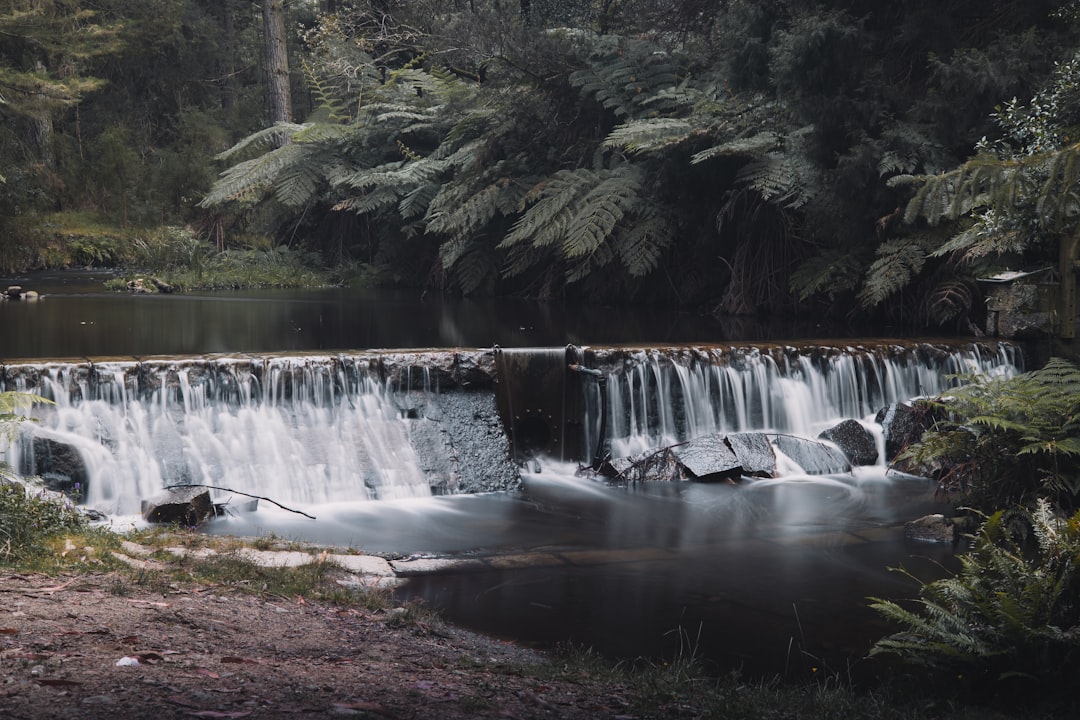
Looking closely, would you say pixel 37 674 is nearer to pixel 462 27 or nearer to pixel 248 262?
pixel 462 27

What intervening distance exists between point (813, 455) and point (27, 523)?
673 cm

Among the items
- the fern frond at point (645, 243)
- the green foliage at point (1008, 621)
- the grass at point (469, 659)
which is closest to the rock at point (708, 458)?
the grass at point (469, 659)

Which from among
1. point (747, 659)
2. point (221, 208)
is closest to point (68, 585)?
point (747, 659)

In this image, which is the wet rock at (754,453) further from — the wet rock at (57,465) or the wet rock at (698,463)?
the wet rock at (57,465)

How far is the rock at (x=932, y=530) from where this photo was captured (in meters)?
7.24

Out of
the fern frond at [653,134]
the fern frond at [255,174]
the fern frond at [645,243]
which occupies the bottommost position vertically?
the fern frond at [645,243]

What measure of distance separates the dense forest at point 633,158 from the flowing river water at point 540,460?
1.74 metres

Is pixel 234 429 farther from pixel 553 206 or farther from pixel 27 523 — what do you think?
pixel 553 206

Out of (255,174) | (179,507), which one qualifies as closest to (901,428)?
(179,507)

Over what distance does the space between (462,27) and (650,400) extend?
1025 cm

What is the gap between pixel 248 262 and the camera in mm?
21531

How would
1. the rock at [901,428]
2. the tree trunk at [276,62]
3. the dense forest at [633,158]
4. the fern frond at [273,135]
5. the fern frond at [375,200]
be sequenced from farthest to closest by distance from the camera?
1. the tree trunk at [276,62]
2. the fern frond at [273,135]
3. the fern frond at [375,200]
4. the dense forest at [633,158]
5. the rock at [901,428]

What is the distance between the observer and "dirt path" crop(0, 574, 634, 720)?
3.09 meters

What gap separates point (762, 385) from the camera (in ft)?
33.5
